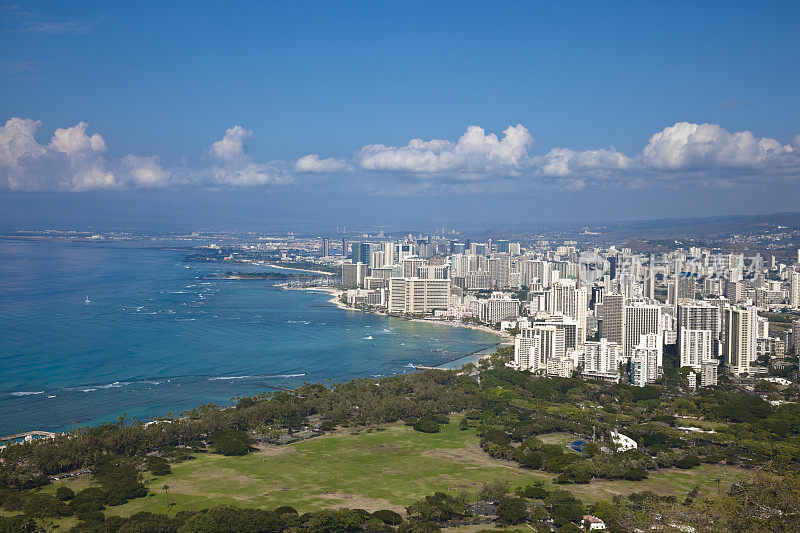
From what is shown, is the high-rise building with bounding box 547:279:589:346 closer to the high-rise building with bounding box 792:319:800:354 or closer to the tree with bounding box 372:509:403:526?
the high-rise building with bounding box 792:319:800:354

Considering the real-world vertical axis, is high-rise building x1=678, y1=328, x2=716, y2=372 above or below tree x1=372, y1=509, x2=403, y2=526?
above

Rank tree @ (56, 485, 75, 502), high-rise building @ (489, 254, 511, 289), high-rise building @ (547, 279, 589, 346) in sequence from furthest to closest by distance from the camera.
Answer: high-rise building @ (489, 254, 511, 289)
high-rise building @ (547, 279, 589, 346)
tree @ (56, 485, 75, 502)

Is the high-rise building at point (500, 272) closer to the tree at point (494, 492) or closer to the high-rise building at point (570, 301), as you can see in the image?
the high-rise building at point (570, 301)

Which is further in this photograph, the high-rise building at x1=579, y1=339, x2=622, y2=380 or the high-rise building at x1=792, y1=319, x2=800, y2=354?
the high-rise building at x1=792, y1=319, x2=800, y2=354

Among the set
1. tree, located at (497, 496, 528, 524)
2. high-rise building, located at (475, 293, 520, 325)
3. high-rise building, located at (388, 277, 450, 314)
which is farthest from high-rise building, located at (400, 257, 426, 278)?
tree, located at (497, 496, 528, 524)

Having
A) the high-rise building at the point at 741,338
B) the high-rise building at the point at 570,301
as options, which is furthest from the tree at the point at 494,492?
the high-rise building at the point at 570,301

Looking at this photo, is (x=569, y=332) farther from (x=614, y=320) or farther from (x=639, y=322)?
(x=639, y=322)
